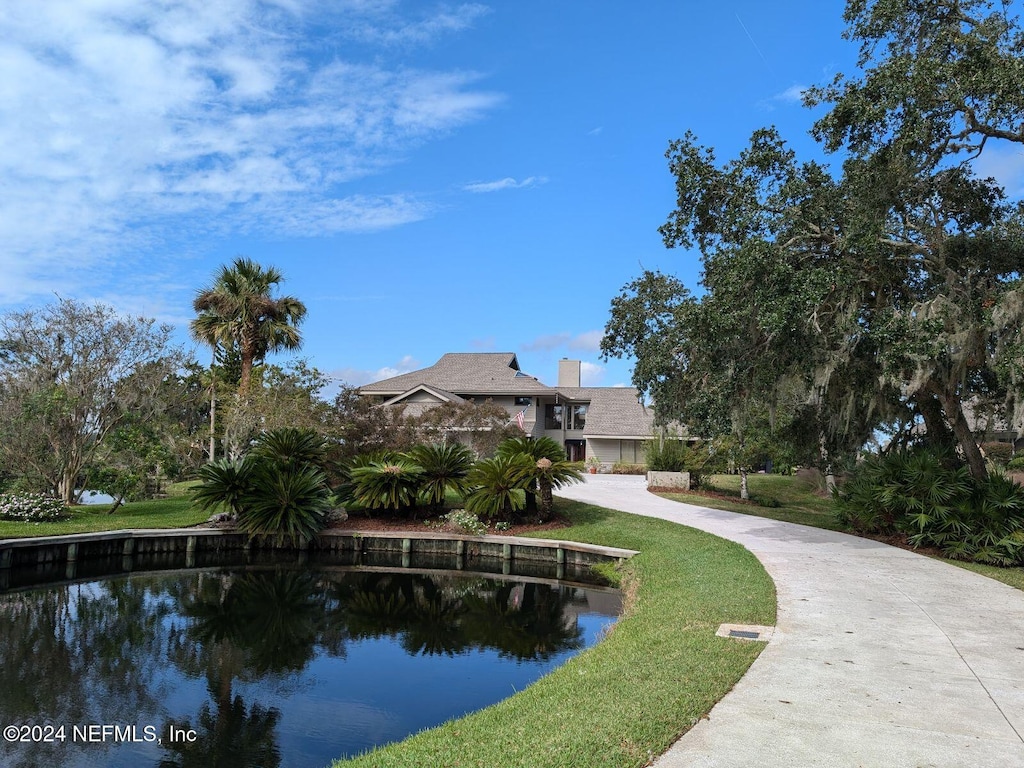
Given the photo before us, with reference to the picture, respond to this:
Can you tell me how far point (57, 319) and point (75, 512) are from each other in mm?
4772

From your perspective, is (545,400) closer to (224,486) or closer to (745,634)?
(224,486)

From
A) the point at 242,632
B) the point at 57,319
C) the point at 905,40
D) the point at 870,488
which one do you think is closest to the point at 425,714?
the point at 242,632

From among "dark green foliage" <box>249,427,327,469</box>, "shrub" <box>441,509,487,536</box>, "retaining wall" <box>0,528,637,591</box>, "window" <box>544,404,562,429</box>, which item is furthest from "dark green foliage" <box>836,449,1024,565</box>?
"window" <box>544,404,562,429</box>

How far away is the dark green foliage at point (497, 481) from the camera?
1598cm

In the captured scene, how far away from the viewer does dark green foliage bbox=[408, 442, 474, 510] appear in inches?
659

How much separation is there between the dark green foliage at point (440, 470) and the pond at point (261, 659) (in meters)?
3.50

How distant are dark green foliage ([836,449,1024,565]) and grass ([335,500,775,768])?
4907mm

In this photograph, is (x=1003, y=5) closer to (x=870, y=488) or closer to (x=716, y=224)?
(x=716, y=224)

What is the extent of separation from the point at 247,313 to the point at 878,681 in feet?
77.9

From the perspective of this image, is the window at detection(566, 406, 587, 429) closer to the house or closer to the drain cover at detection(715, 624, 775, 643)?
the house

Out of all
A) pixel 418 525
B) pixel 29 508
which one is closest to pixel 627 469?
pixel 418 525

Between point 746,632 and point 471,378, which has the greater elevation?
point 471,378

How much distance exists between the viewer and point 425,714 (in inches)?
259

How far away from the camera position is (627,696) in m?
5.02
